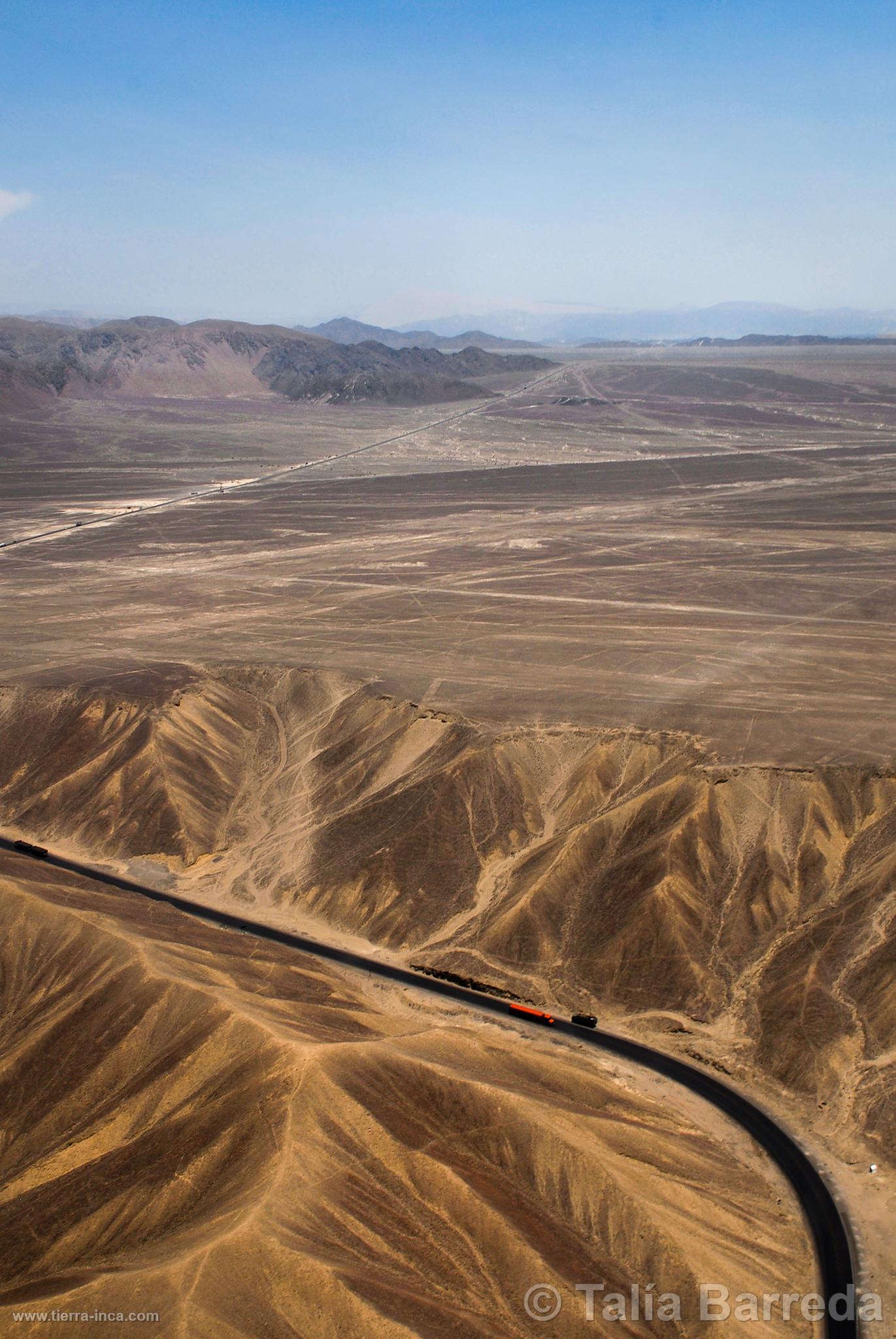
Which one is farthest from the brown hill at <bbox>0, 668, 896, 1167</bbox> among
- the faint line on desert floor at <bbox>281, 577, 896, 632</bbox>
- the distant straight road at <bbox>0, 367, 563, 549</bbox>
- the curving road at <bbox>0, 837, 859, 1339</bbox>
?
the distant straight road at <bbox>0, 367, 563, 549</bbox>

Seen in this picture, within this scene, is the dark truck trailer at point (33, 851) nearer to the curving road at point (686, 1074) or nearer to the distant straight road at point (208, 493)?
the curving road at point (686, 1074)

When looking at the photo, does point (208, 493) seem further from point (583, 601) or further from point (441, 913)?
point (441, 913)

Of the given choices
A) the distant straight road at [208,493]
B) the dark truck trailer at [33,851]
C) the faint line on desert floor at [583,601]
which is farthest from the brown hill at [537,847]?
the distant straight road at [208,493]

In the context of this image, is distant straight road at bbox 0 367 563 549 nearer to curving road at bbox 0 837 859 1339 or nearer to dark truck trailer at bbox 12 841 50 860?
dark truck trailer at bbox 12 841 50 860

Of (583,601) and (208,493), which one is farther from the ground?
(208,493)

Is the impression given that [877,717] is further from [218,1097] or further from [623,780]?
[218,1097]

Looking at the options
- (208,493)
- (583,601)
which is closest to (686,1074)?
(583,601)
